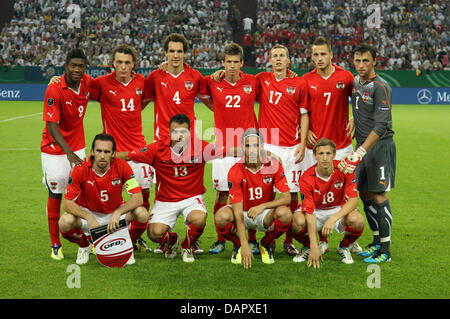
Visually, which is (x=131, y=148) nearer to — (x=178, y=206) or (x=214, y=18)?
(x=178, y=206)

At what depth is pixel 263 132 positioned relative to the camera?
247 inches

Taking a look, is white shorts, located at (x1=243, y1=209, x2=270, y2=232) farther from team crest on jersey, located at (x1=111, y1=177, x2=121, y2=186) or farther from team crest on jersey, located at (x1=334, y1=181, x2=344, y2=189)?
team crest on jersey, located at (x1=111, y1=177, x2=121, y2=186)

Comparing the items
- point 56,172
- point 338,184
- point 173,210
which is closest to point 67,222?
point 56,172

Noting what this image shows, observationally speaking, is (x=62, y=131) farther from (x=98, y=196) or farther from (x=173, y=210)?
(x=173, y=210)

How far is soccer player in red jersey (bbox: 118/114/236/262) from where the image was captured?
5.52 meters

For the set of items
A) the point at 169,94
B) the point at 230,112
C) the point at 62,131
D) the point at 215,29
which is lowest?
the point at 62,131

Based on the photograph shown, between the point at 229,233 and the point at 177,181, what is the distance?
793mm

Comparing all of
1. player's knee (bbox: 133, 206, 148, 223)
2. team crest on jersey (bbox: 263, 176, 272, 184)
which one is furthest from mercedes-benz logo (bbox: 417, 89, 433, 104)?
player's knee (bbox: 133, 206, 148, 223)

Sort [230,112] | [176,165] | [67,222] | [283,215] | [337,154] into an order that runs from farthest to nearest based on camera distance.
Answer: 1. [230,112]
2. [337,154]
3. [176,165]
4. [283,215]
5. [67,222]

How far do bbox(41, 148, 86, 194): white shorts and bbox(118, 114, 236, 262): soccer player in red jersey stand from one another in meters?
0.63

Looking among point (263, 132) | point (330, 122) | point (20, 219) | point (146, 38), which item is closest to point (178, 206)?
point (263, 132)

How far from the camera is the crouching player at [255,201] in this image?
537 centimetres

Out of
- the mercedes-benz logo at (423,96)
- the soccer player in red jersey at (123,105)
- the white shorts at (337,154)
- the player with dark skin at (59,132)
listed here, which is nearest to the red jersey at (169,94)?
the soccer player in red jersey at (123,105)

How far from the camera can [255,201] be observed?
5594mm
